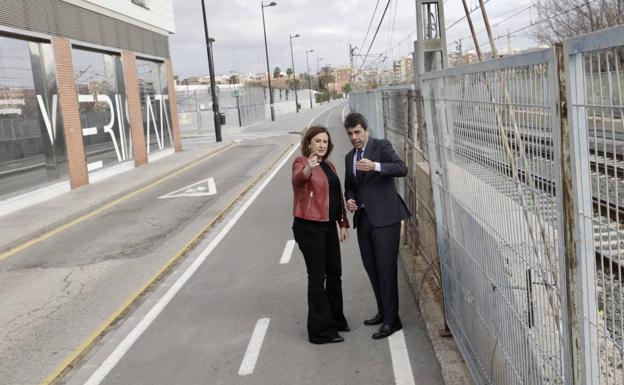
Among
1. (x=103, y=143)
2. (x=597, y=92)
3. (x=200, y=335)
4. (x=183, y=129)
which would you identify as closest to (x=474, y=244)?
(x=597, y=92)

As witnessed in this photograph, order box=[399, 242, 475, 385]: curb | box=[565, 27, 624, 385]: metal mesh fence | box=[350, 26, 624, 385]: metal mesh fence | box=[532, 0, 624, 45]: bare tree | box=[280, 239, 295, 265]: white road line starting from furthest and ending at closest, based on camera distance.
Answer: box=[532, 0, 624, 45]: bare tree
box=[280, 239, 295, 265]: white road line
box=[399, 242, 475, 385]: curb
box=[350, 26, 624, 385]: metal mesh fence
box=[565, 27, 624, 385]: metal mesh fence

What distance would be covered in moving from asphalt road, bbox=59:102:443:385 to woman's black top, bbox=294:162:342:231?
107 cm

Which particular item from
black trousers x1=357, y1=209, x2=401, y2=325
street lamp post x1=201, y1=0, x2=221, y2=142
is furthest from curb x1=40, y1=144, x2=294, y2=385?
street lamp post x1=201, y1=0, x2=221, y2=142

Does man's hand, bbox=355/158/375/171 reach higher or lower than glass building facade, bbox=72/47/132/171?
lower

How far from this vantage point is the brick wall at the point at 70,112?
17.5 meters

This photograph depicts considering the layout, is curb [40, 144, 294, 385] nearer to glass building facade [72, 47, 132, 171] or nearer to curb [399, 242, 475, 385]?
curb [399, 242, 475, 385]

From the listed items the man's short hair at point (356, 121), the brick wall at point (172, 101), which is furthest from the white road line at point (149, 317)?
the brick wall at point (172, 101)

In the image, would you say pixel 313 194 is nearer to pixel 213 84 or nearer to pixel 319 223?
pixel 319 223

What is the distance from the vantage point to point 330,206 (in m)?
5.31

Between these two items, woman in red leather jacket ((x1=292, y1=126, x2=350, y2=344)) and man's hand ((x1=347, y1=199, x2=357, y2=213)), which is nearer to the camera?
woman in red leather jacket ((x1=292, y1=126, x2=350, y2=344))

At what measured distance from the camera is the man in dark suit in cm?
522

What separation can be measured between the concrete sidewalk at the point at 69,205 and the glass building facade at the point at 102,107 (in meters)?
0.81

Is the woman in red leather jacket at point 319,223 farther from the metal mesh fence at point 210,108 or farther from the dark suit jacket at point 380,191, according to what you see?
the metal mesh fence at point 210,108

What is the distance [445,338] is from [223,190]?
1114 centimetres
